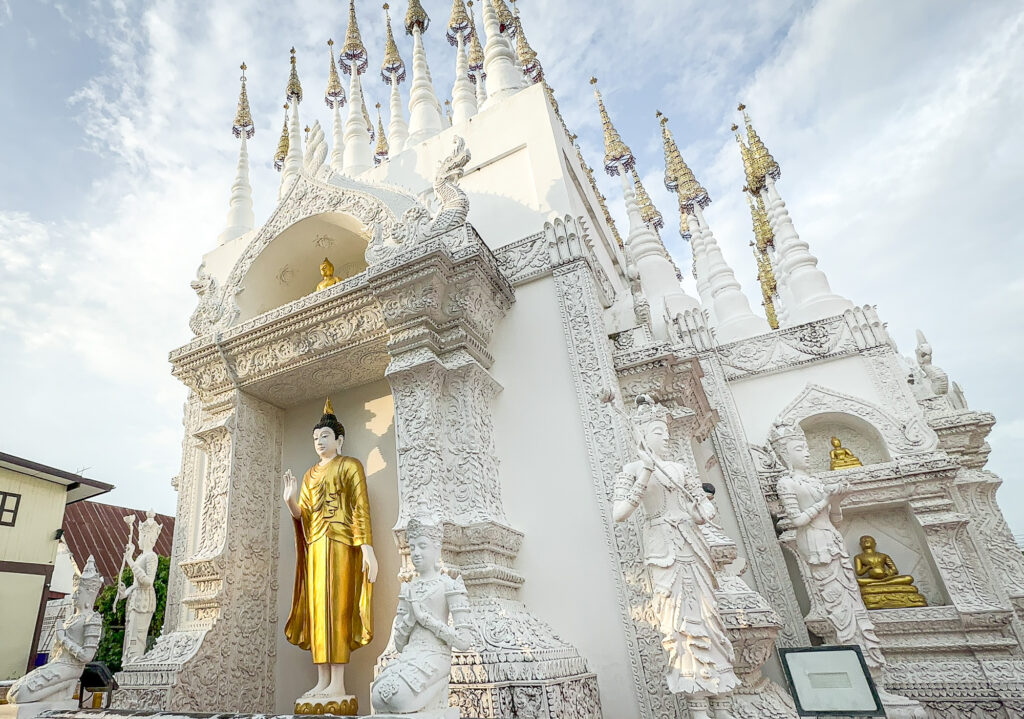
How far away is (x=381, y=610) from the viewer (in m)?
4.55

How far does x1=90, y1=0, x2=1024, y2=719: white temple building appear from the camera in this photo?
367cm

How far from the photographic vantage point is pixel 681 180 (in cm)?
1262

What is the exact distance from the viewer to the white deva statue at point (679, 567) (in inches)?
116

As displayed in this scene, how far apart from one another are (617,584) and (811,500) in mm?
2354

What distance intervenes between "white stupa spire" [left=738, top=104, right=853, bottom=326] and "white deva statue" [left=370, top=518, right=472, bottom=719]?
6972 mm

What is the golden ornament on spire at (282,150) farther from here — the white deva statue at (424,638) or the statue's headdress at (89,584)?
the white deva statue at (424,638)

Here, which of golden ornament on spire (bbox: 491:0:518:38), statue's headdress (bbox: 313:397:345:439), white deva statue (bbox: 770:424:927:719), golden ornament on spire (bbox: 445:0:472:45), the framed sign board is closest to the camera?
the framed sign board

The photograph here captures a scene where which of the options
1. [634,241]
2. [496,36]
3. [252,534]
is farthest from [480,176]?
[252,534]

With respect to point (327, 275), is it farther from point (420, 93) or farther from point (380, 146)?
point (380, 146)

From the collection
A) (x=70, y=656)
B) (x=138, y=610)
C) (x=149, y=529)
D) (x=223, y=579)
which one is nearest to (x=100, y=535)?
(x=149, y=529)

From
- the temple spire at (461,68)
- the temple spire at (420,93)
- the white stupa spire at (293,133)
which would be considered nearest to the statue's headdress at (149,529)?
the white stupa spire at (293,133)

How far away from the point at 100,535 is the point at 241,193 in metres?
11.2

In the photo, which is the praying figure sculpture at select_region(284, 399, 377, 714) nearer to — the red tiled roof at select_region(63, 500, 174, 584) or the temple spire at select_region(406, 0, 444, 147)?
the temple spire at select_region(406, 0, 444, 147)

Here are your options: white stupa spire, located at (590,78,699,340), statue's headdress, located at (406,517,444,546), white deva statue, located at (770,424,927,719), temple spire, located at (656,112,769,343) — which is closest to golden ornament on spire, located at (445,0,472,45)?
white stupa spire, located at (590,78,699,340)
